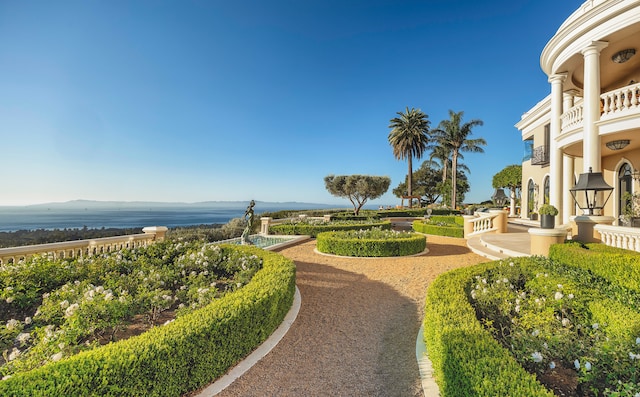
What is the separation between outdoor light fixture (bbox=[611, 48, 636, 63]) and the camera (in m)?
9.35

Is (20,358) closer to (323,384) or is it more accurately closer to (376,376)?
(323,384)

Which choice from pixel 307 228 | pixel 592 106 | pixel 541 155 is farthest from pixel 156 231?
pixel 541 155

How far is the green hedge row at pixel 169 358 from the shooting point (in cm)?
219

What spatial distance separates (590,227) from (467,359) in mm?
7386

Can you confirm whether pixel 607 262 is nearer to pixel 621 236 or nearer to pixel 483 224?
pixel 621 236

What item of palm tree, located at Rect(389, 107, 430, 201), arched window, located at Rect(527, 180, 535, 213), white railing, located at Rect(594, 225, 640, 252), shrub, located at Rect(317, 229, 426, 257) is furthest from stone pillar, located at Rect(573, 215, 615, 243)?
palm tree, located at Rect(389, 107, 430, 201)

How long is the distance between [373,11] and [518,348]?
49.6ft

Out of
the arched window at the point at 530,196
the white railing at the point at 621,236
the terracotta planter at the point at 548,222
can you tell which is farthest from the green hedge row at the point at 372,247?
the arched window at the point at 530,196

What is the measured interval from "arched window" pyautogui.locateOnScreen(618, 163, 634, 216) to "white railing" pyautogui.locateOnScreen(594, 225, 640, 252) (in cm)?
735

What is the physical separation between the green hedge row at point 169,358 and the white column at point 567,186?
12426 mm

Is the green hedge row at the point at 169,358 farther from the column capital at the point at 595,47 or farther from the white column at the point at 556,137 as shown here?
the white column at the point at 556,137

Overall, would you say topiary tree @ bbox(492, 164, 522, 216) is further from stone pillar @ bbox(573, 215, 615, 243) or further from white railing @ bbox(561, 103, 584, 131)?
stone pillar @ bbox(573, 215, 615, 243)

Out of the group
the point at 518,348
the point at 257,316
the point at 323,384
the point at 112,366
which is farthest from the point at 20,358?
the point at 518,348

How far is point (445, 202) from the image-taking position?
146 feet
